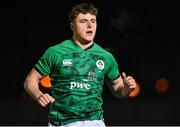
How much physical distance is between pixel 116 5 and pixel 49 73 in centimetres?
1135

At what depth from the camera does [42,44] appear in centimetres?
1842

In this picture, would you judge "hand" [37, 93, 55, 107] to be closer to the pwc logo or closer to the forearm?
the forearm

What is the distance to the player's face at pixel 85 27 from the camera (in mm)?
6945

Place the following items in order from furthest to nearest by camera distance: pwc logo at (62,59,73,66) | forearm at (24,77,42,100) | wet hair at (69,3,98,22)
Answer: wet hair at (69,3,98,22), pwc logo at (62,59,73,66), forearm at (24,77,42,100)

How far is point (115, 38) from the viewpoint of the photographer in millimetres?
17938

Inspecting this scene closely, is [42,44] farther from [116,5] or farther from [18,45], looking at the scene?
[116,5]

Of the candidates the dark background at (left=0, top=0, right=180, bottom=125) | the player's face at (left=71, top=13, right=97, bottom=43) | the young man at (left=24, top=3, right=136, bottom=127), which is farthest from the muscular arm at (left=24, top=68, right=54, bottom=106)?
the dark background at (left=0, top=0, right=180, bottom=125)

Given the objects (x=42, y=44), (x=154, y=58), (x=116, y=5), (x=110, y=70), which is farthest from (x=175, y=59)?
(x=110, y=70)

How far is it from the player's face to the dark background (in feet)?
30.1

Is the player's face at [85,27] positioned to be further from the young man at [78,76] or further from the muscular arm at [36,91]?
the muscular arm at [36,91]

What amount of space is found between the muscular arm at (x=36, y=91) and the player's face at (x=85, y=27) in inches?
23.4

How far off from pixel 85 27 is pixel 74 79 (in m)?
0.54

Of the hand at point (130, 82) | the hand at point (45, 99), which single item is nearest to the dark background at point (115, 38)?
the hand at point (130, 82)

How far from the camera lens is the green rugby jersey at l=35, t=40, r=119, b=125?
→ 22.4 ft
